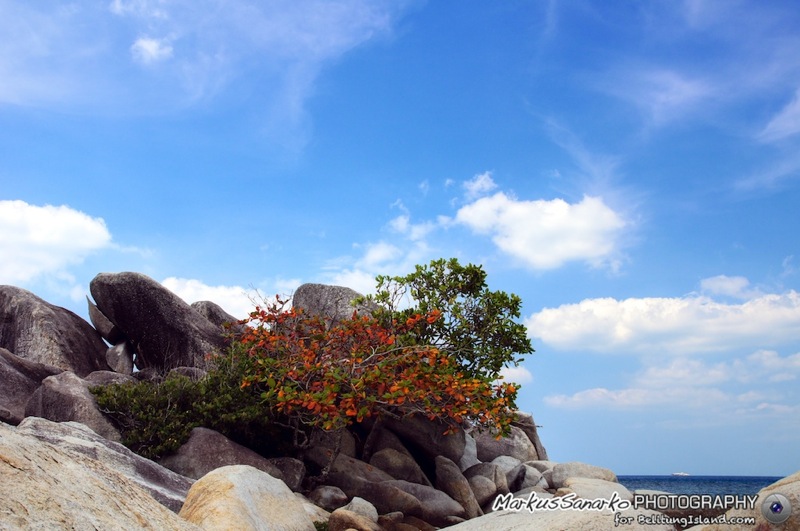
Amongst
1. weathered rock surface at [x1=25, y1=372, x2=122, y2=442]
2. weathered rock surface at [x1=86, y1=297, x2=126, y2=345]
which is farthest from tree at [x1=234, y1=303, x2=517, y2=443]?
weathered rock surface at [x1=86, y1=297, x2=126, y2=345]

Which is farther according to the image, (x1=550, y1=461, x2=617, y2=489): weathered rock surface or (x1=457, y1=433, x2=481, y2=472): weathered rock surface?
(x1=550, y1=461, x2=617, y2=489): weathered rock surface

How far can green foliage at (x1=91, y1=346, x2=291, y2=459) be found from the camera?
1474 cm

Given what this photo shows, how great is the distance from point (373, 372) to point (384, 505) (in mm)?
2884

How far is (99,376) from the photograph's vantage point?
58.4ft

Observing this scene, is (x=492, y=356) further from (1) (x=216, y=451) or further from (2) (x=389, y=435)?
(1) (x=216, y=451)

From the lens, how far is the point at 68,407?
49.1ft

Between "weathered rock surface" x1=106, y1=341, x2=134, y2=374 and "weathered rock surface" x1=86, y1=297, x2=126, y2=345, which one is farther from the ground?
"weathered rock surface" x1=86, y1=297, x2=126, y2=345

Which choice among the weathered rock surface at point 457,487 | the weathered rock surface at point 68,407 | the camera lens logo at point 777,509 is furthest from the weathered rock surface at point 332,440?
the camera lens logo at point 777,509

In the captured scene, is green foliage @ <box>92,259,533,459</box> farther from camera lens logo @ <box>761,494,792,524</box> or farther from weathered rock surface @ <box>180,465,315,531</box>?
camera lens logo @ <box>761,494,792,524</box>

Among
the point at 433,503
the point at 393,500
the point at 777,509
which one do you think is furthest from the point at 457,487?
the point at 777,509

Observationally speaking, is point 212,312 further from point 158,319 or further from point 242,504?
point 242,504

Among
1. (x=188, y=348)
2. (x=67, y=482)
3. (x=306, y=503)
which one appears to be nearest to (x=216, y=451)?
(x=306, y=503)

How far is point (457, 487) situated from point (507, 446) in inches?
239

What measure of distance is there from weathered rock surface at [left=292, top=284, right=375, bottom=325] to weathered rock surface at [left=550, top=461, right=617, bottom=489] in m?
6.72
